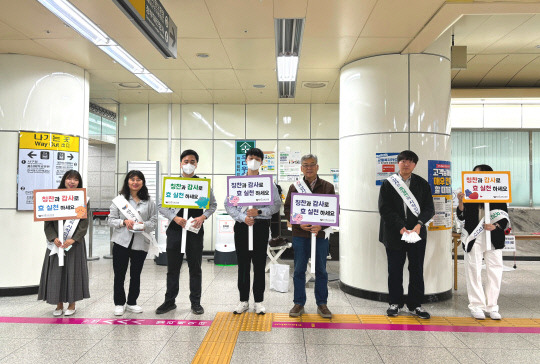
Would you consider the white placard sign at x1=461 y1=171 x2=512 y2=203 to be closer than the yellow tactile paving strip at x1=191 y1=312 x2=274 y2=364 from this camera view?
No

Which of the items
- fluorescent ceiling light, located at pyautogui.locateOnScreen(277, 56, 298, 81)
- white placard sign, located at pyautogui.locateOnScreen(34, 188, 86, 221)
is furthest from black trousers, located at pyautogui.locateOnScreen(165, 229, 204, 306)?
fluorescent ceiling light, located at pyautogui.locateOnScreen(277, 56, 298, 81)

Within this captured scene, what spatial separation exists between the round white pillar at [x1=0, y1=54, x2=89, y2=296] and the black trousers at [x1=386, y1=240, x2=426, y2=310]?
4573 millimetres

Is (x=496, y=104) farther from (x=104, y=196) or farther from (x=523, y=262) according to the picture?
(x=104, y=196)

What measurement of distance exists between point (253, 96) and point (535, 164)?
6137 millimetres

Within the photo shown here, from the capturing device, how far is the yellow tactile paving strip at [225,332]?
3.20m

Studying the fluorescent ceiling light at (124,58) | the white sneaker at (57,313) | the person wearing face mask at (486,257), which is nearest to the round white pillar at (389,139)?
the person wearing face mask at (486,257)

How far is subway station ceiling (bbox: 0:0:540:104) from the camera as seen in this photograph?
12.8ft

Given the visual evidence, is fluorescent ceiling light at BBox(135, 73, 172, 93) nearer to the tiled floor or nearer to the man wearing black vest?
the tiled floor

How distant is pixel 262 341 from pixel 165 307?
53.6 inches

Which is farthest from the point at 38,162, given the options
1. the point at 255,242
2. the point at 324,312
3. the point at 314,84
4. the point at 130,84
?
the point at 314,84

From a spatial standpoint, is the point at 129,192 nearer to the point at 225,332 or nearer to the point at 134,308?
the point at 134,308

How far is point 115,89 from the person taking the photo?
7215mm

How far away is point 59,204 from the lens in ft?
13.8

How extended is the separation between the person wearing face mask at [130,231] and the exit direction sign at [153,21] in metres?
1.49
